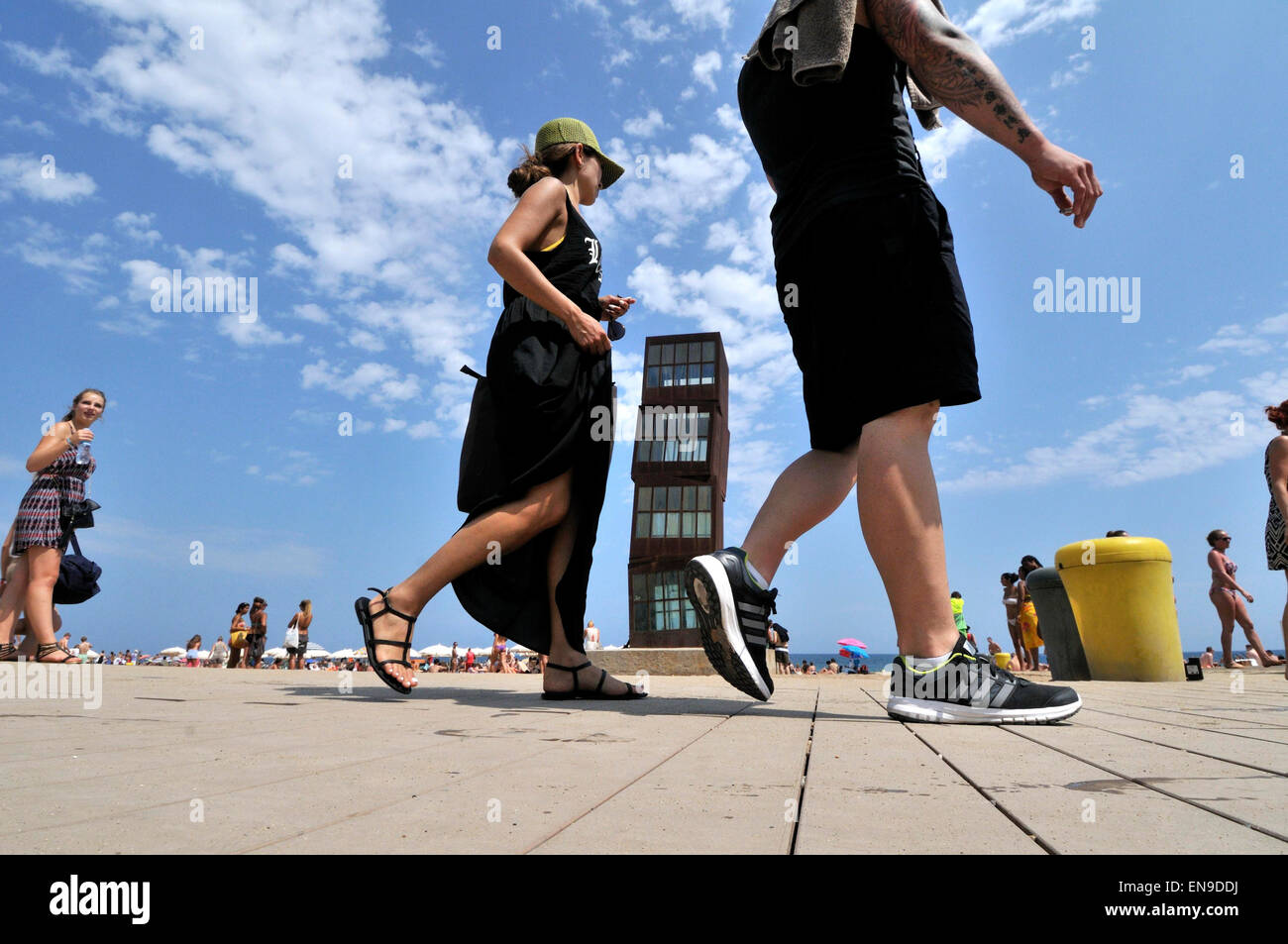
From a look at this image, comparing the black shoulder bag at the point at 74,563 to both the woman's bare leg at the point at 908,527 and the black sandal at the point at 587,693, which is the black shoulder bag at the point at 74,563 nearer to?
the black sandal at the point at 587,693

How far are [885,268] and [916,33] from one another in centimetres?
64

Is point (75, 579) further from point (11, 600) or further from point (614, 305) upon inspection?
point (614, 305)

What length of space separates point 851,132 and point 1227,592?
835cm

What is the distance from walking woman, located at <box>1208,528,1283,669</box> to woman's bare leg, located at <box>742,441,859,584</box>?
776 cm

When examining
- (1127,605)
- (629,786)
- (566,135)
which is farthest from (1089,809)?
(1127,605)

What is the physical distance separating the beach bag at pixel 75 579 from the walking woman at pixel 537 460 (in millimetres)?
3427

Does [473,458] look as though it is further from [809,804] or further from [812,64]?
[809,804]

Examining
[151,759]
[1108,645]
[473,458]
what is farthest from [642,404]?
[151,759]

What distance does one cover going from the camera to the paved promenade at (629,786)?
763 mm

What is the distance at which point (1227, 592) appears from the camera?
820 cm

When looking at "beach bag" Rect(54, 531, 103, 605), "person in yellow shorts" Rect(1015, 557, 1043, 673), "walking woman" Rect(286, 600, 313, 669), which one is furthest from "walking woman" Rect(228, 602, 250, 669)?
"person in yellow shorts" Rect(1015, 557, 1043, 673)

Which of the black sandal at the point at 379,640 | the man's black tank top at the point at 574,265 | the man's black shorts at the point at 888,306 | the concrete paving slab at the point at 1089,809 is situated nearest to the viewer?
the concrete paving slab at the point at 1089,809

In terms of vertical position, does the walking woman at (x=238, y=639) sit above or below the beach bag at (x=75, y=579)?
below

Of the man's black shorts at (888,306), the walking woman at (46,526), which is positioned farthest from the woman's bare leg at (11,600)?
the man's black shorts at (888,306)
